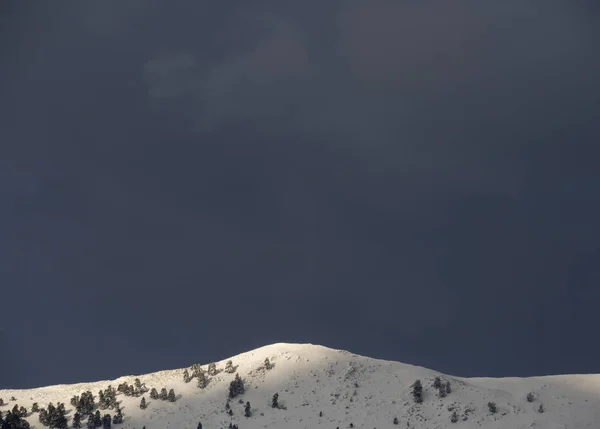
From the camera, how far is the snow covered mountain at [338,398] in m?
107

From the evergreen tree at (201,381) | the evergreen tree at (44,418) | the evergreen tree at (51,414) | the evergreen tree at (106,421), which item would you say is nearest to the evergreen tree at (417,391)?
the evergreen tree at (201,381)

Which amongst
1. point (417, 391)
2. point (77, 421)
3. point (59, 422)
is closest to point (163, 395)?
point (77, 421)

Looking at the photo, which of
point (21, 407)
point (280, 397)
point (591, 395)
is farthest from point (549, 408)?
point (21, 407)

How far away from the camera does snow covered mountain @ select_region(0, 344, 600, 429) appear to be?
4210 inches

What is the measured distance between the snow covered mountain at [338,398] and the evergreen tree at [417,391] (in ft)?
1.92

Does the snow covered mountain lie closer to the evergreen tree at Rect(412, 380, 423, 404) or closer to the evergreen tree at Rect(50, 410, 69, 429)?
the evergreen tree at Rect(412, 380, 423, 404)

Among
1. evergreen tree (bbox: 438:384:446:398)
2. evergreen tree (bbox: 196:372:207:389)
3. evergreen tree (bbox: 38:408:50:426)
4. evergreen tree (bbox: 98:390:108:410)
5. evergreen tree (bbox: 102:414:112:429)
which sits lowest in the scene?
evergreen tree (bbox: 438:384:446:398)

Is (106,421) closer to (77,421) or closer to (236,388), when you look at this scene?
(77,421)

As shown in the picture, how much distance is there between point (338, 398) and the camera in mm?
116312

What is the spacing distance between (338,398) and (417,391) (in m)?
10.9

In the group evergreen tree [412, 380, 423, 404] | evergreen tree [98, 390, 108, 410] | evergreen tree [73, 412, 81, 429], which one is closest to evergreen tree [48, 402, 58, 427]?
evergreen tree [73, 412, 81, 429]

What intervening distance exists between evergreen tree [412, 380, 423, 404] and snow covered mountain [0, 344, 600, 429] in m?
0.59

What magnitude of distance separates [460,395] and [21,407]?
5889cm

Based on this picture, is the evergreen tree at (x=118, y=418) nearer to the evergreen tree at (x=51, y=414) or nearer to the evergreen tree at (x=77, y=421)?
the evergreen tree at (x=77, y=421)
